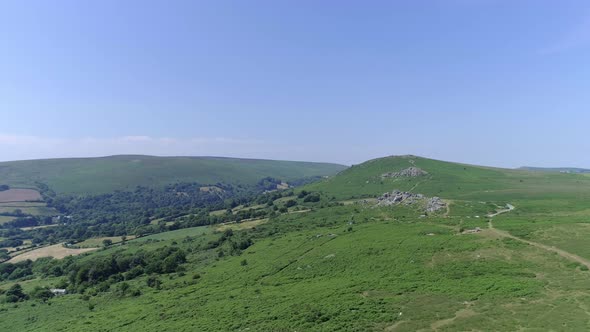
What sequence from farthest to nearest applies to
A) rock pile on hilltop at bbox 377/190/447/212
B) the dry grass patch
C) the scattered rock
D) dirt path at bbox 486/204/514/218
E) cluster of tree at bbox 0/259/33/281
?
the dry grass patch < cluster of tree at bbox 0/259/33/281 < rock pile on hilltop at bbox 377/190/447/212 < dirt path at bbox 486/204/514/218 < the scattered rock

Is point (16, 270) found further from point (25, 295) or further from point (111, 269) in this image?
point (111, 269)

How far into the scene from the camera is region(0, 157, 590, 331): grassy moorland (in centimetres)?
4284

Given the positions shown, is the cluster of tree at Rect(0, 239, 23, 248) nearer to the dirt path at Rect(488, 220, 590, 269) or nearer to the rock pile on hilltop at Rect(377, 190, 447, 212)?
the rock pile on hilltop at Rect(377, 190, 447, 212)

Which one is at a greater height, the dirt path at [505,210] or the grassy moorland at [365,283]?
the dirt path at [505,210]

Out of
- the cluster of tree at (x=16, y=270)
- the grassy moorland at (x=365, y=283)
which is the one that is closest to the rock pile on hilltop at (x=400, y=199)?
the grassy moorland at (x=365, y=283)

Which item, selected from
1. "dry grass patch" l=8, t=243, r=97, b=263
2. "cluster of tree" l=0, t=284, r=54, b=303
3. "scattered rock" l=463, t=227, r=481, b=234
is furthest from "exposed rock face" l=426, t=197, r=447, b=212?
"dry grass patch" l=8, t=243, r=97, b=263

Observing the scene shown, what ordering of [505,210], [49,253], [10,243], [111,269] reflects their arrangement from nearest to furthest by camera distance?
1. [111,269]
2. [505,210]
3. [49,253]
4. [10,243]

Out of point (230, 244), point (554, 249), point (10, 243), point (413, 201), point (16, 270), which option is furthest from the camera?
point (10, 243)

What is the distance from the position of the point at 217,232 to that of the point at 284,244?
51.1 meters

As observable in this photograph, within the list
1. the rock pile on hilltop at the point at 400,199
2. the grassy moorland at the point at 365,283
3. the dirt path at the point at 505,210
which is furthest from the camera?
the rock pile on hilltop at the point at 400,199

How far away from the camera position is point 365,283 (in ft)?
188

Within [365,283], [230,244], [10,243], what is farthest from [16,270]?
[365,283]

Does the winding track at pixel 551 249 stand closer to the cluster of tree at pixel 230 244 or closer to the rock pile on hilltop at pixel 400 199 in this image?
the rock pile on hilltop at pixel 400 199

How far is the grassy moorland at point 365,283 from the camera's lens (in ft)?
141
